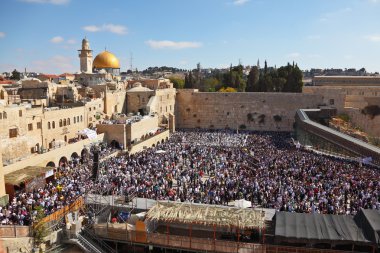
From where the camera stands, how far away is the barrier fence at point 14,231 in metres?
12.6

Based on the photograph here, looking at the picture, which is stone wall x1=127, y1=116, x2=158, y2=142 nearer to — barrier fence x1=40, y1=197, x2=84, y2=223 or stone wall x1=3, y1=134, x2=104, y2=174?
stone wall x1=3, y1=134, x2=104, y2=174

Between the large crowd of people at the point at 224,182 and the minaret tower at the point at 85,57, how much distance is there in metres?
33.8

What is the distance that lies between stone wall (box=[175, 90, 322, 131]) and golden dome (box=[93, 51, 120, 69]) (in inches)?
626

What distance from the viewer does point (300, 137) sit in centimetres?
3609

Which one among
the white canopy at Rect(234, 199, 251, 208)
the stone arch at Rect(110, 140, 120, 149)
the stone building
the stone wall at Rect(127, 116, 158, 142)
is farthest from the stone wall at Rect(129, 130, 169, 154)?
the stone building

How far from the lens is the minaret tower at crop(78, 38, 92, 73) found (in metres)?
56.2

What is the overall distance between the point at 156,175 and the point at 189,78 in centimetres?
4368

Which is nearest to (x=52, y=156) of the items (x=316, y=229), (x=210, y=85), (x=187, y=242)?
(x=187, y=242)

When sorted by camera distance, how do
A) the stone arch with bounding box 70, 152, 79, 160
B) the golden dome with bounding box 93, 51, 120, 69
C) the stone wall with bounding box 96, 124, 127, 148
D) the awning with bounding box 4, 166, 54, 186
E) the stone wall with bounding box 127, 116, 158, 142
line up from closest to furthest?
the awning with bounding box 4, 166, 54, 186 → the stone arch with bounding box 70, 152, 79, 160 → the stone wall with bounding box 96, 124, 127, 148 → the stone wall with bounding box 127, 116, 158, 142 → the golden dome with bounding box 93, 51, 120, 69

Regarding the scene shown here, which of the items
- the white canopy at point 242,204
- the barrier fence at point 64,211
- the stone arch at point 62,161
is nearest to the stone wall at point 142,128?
the stone arch at point 62,161

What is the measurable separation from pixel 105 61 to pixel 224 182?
42561 mm

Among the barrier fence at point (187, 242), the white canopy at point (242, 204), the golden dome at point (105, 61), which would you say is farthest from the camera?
the golden dome at point (105, 61)

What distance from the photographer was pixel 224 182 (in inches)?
733

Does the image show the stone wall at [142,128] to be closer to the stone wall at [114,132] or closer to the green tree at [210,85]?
the stone wall at [114,132]
